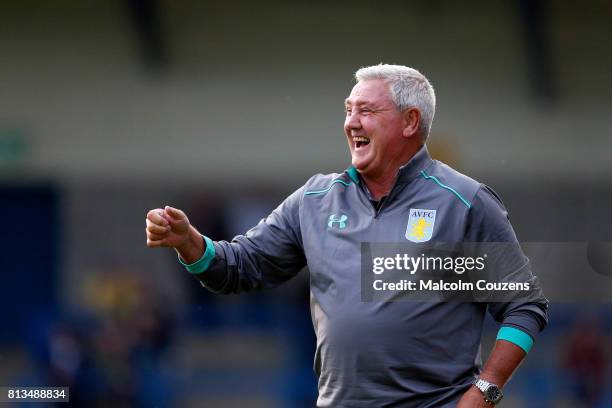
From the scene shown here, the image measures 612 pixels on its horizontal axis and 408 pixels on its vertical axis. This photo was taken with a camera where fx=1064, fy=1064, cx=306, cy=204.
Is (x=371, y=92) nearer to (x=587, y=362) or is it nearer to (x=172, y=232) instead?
(x=172, y=232)

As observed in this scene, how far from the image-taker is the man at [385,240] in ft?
9.32

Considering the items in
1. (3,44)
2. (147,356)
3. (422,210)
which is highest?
(3,44)

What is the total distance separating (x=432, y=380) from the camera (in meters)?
2.86

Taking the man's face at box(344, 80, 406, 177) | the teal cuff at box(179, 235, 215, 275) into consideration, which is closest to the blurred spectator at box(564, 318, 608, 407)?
the man's face at box(344, 80, 406, 177)

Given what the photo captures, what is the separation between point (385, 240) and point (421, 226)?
105mm

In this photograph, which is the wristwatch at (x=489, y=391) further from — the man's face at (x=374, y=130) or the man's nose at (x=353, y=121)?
the man's nose at (x=353, y=121)

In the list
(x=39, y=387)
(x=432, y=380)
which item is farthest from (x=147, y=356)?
(x=432, y=380)

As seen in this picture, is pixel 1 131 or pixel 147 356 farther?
pixel 1 131

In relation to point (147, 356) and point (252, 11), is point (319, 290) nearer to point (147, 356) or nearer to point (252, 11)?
point (147, 356)

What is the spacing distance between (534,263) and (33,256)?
6640mm

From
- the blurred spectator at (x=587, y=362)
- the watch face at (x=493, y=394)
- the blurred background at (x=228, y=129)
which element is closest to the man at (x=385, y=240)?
the watch face at (x=493, y=394)

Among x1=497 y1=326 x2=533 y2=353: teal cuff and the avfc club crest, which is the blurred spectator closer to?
x1=497 y1=326 x2=533 y2=353: teal cuff

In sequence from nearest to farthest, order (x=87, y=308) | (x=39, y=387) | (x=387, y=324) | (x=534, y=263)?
(x=387, y=324) → (x=534, y=263) → (x=39, y=387) → (x=87, y=308)

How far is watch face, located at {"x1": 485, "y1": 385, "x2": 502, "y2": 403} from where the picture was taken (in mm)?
2801
